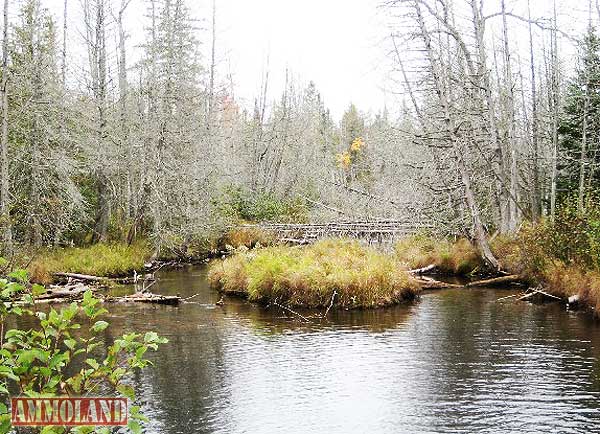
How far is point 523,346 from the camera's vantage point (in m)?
10.9

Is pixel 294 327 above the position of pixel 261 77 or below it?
below

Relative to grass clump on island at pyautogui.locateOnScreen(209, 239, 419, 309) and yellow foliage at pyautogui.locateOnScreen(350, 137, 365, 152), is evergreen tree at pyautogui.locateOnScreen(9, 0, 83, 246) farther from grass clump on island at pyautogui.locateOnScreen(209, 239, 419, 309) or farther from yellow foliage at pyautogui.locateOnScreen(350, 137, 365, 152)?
yellow foliage at pyautogui.locateOnScreen(350, 137, 365, 152)

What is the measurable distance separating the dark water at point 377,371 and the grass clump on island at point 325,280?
0.80 m

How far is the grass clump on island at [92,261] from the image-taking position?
1928 centimetres

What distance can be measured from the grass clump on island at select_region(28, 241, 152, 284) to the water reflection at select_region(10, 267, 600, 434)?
6270mm

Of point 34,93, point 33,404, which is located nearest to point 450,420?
point 33,404

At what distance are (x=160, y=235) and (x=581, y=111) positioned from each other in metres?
16.7

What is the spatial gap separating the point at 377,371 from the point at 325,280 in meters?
5.94

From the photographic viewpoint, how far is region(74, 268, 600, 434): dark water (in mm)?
7473

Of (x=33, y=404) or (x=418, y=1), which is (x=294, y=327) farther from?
(x=418, y=1)

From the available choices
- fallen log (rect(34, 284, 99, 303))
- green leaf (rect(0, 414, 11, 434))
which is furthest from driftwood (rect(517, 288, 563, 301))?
green leaf (rect(0, 414, 11, 434))

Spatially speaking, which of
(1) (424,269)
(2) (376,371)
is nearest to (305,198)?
(1) (424,269)

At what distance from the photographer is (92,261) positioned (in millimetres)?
21406

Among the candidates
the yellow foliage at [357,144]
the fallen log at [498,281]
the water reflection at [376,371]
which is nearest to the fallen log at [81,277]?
the water reflection at [376,371]
